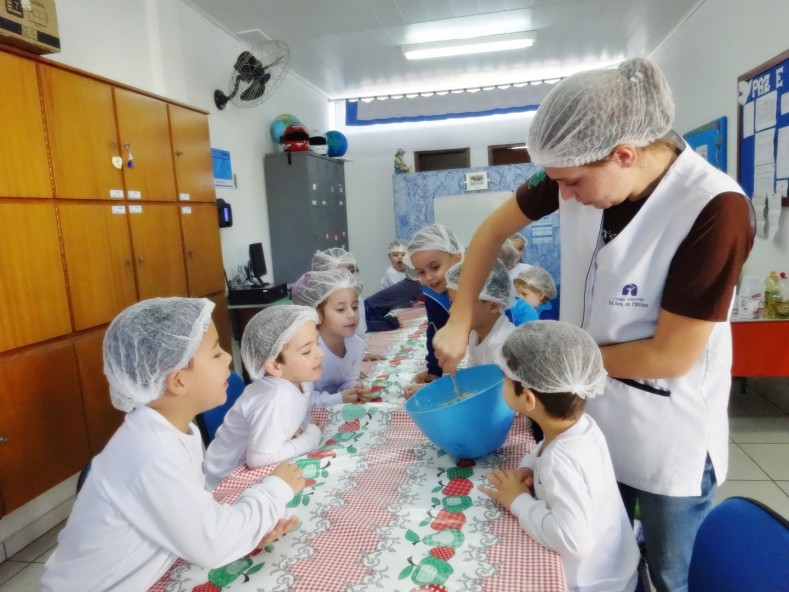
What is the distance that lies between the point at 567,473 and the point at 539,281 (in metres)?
2.30

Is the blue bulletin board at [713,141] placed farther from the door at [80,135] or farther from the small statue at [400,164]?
the door at [80,135]

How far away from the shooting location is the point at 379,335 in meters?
3.17

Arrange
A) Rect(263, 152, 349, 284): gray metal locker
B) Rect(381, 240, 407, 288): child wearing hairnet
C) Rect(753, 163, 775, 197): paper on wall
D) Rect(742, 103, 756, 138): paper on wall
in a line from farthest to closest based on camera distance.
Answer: Rect(263, 152, 349, 284): gray metal locker < Rect(381, 240, 407, 288): child wearing hairnet < Rect(742, 103, 756, 138): paper on wall < Rect(753, 163, 775, 197): paper on wall

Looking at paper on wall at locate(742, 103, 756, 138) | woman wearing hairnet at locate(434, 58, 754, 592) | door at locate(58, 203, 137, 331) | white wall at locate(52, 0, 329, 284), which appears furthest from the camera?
paper on wall at locate(742, 103, 756, 138)

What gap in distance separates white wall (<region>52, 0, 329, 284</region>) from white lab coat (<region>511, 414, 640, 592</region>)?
Result: 11.9 feet

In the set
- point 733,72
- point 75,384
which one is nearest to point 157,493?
point 75,384

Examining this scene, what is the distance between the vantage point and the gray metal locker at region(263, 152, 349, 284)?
222 inches

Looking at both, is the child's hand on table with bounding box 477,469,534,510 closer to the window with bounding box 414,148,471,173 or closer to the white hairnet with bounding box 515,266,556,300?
the white hairnet with bounding box 515,266,556,300

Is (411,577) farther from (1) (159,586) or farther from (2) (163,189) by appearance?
(2) (163,189)

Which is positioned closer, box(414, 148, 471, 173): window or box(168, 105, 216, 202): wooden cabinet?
box(168, 105, 216, 202): wooden cabinet

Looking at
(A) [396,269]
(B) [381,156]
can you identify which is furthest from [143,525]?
(B) [381,156]

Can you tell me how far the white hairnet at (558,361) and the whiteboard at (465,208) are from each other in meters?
5.97

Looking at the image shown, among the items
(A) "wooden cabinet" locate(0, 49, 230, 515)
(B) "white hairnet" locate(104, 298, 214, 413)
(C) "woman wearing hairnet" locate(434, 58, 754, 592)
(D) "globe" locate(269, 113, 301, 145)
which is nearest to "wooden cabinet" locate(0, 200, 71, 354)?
(A) "wooden cabinet" locate(0, 49, 230, 515)

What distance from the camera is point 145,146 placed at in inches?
130
